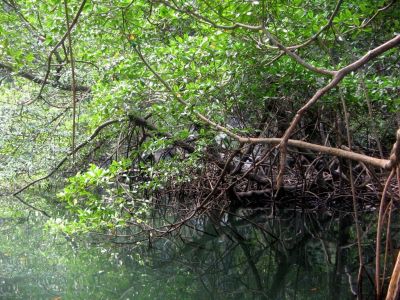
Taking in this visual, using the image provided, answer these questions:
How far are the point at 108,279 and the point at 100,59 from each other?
234 centimetres

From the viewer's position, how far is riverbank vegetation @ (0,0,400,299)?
11.3ft

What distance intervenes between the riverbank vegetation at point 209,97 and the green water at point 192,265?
1.09 feet

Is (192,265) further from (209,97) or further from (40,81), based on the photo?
(40,81)

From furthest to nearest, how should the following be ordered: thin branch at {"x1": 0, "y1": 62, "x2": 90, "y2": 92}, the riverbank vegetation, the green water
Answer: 1. thin branch at {"x1": 0, "y1": 62, "x2": 90, "y2": 92}
2. the green water
3. the riverbank vegetation

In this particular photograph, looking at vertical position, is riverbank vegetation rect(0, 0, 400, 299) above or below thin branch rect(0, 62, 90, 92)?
below

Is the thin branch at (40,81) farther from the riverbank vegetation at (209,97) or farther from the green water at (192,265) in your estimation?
the green water at (192,265)

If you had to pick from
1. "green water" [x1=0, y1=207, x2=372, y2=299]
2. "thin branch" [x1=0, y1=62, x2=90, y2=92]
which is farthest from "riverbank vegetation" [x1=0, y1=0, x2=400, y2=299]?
"green water" [x1=0, y1=207, x2=372, y2=299]

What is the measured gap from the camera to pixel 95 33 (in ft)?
14.4

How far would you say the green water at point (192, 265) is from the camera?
13.4 feet

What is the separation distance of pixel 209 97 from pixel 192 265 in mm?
1743

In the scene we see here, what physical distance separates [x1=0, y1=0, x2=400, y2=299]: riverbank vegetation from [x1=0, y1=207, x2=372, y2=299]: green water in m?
0.33

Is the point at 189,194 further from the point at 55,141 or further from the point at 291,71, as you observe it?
the point at 291,71

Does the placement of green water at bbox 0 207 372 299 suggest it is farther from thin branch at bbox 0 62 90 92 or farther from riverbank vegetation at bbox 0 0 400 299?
thin branch at bbox 0 62 90 92

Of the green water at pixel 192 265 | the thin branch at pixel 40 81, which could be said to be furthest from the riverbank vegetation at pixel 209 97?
the green water at pixel 192 265
